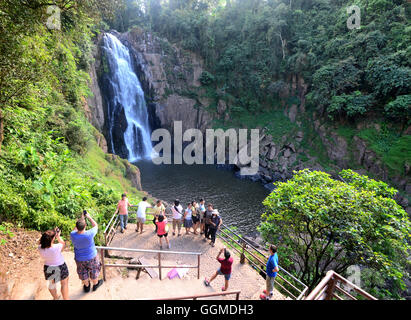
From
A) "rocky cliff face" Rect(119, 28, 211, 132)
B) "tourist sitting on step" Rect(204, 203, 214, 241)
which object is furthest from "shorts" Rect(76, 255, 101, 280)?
"rocky cliff face" Rect(119, 28, 211, 132)

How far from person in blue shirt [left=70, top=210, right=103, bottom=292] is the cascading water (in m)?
26.3

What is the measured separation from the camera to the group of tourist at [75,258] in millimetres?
3607

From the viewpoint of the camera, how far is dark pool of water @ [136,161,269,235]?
1842cm

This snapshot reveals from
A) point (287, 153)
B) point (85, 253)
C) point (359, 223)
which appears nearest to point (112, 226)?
point (85, 253)

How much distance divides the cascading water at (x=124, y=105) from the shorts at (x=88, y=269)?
26256 millimetres

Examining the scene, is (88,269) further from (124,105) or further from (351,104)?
(124,105)

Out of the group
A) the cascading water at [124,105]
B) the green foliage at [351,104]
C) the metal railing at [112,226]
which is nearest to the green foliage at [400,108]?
the green foliage at [351,104]

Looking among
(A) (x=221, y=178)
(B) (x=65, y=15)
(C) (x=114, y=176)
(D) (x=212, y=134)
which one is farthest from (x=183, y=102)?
(B) (x=65, y=15)

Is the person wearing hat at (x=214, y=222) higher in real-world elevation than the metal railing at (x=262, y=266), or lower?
higher

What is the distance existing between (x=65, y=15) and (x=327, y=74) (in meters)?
26.1

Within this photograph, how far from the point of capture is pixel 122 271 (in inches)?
221

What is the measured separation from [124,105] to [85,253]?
29022mm

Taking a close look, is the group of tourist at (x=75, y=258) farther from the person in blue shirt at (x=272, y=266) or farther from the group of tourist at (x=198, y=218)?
the group of tourist at (x=198, y=218)
